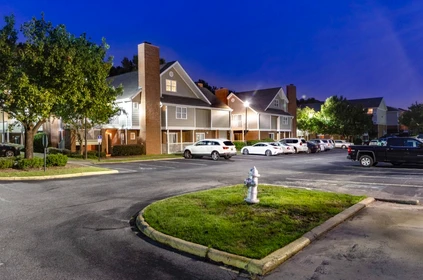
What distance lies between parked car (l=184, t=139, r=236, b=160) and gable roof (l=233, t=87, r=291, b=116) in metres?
21.4

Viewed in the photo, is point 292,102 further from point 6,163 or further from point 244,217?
point 244,217

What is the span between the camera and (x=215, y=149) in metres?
27.8

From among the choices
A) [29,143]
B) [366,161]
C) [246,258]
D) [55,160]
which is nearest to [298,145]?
[366,161]

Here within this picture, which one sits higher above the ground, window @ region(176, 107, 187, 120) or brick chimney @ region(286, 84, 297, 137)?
brick chimney @ region(286, 84, 297, 137)

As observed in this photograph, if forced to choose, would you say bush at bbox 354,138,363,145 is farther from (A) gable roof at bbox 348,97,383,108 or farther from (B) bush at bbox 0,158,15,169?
(B) bush at bbox 0,158,15,169

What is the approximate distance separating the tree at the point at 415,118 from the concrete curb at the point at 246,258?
215ft

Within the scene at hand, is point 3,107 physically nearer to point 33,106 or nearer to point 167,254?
point 33,106

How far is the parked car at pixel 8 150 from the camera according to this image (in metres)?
28.5

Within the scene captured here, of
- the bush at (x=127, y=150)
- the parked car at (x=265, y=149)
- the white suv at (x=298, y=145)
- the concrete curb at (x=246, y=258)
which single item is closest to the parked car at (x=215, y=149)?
the bush at (x=127, y=150)

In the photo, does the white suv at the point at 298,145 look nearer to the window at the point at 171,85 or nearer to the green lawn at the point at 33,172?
the window at the point at 171,85

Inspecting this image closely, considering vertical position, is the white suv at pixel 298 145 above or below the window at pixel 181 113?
below

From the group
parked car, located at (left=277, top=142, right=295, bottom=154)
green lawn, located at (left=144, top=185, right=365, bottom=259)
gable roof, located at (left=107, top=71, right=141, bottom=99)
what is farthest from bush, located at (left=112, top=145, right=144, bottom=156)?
green lawn, located at (left=144, top=185, right=365, bottom=259)

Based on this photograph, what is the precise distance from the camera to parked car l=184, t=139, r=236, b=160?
90.9 feet

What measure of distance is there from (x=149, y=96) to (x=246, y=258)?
29.1m
